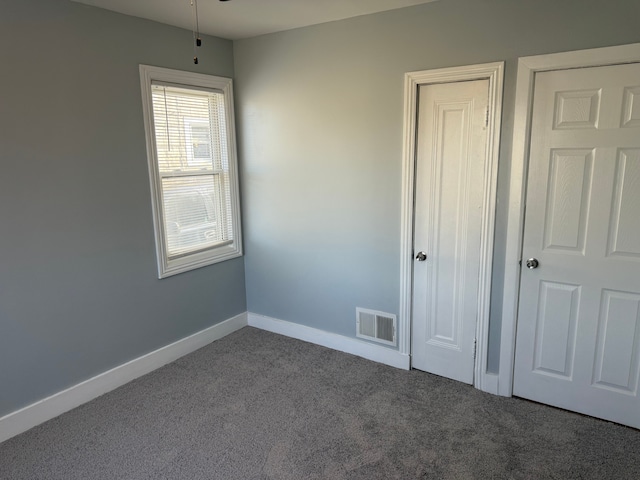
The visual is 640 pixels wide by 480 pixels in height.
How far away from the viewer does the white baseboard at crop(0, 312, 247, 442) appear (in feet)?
8.29

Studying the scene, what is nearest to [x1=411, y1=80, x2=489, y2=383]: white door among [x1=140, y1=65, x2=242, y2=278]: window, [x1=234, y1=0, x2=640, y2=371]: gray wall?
[x1=234, y1=0, x2=640, y2=371]: gray wall

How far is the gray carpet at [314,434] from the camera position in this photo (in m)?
2.19

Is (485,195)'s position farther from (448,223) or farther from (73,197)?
(73,197)

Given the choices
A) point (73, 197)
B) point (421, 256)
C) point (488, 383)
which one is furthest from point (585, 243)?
point (73, 197)

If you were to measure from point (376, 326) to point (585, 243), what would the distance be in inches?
59.1

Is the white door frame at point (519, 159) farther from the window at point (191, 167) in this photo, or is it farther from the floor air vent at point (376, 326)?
the window at point (191, 167)

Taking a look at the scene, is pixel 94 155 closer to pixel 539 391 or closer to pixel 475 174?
pixel 475 174

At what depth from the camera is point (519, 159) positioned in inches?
99.7

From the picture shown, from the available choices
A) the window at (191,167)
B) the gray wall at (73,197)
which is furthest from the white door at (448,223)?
the gray wall at (73,197)

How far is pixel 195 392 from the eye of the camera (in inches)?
115

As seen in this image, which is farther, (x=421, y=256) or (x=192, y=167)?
(x=192, y=167)

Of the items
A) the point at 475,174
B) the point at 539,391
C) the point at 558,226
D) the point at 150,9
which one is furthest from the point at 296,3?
the point at 539,391

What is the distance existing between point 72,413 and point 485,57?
3.34 meters

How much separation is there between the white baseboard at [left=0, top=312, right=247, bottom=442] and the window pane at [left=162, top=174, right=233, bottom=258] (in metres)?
0.74
